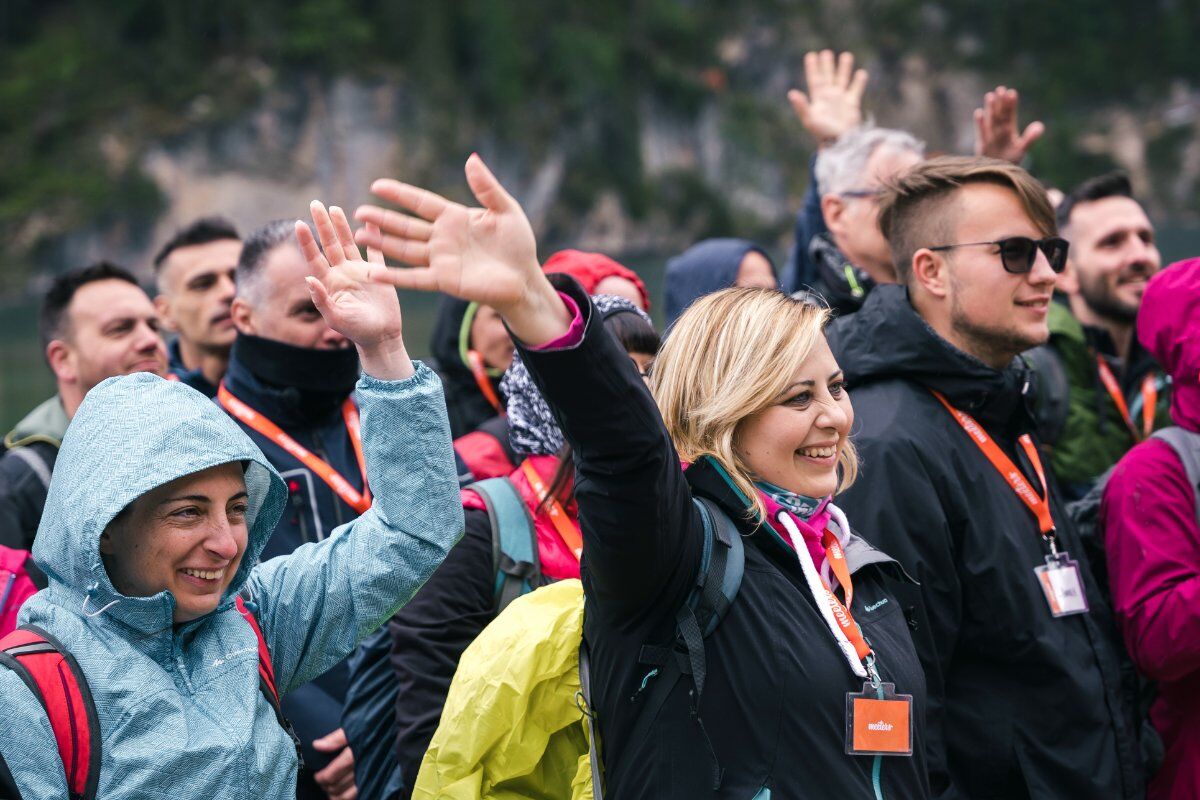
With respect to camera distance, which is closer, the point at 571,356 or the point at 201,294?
the point at 571,356

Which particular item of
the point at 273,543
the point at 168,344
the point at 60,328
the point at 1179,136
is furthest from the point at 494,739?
the point at 1179,136

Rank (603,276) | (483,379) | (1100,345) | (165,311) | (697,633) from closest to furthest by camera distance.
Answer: (697,633) → (603,276) → (483,379) → (1100,345) → (165,311)

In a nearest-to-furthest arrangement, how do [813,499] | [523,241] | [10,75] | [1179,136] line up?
[523,241], [813,499], [10,75], [1179,136]

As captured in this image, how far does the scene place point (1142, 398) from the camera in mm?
4605

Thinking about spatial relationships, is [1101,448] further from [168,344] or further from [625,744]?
[168,344]

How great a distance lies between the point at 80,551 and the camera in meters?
2.19

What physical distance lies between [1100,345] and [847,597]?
268 cm

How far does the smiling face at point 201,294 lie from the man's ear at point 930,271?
2.52m

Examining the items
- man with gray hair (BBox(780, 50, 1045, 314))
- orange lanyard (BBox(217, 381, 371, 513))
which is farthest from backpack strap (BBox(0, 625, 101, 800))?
man with gray hair (BBox(780, 50, 1045, 314))

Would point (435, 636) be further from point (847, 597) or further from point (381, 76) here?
point (381, 76)

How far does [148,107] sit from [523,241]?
47796mm

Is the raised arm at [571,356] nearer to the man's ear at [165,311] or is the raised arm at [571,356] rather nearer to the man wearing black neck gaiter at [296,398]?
the man wearing black neck gaiter at [296,398]

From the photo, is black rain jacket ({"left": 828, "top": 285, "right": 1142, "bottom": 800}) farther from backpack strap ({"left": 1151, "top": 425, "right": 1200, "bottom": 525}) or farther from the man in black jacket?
backpack strap ({"left": 1151, "top": 425, "right": 1200, "bottom": 525})

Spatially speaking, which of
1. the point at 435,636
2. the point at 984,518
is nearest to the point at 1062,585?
the point at 984,518
